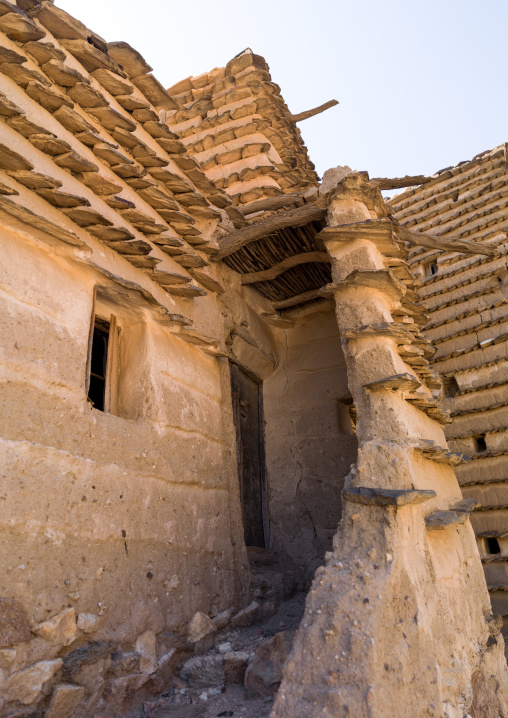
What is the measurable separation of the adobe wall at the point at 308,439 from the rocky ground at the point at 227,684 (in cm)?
177

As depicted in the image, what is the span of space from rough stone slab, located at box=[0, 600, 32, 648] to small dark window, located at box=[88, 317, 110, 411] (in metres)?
1.48

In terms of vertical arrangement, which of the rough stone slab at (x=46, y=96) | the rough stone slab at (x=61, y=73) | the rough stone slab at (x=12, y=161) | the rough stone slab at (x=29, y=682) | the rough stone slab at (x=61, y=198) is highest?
the rough stone slab at (x=61, y=73)

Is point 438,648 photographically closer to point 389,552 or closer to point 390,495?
point 389,552

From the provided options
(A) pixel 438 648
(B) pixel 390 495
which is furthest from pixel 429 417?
(A) pixel 438 648

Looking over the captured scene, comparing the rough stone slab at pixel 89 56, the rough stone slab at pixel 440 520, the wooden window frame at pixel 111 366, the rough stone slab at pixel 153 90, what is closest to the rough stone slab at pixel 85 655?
the wooden window frame at pixel 111 366

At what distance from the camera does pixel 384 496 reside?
274 cm

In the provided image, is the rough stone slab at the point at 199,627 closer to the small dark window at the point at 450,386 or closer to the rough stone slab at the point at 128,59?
the small dark window at the point at 450,386

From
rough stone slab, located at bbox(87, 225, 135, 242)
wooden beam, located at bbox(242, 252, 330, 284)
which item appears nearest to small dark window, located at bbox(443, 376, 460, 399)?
wooden beam, located at bbox(242, 252, 330, 284)

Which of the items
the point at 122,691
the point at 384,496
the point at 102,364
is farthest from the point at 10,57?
the point at 122,691

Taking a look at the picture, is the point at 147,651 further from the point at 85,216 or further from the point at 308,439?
the point at 308,439

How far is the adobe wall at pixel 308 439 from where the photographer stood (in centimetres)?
514

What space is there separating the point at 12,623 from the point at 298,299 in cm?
422

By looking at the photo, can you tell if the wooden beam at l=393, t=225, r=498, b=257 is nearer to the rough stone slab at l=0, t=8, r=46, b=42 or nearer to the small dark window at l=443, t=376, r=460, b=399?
the small dark window at l=443, t=376, r=460, b=399

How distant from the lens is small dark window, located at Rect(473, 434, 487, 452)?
5.42 m
